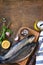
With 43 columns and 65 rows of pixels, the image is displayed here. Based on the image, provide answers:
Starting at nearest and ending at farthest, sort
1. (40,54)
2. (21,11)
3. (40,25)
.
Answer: (40,54) < (40,25) < (21,11)

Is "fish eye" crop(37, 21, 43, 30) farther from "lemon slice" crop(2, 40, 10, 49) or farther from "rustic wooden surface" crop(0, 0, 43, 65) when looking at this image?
"lemon slice" crop(2, 40, 10, 49)

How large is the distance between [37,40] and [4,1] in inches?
20.1

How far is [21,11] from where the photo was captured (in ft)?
7.76

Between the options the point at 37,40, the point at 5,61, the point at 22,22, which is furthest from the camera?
the point at 22,22

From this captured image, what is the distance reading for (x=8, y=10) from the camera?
238 centimetres

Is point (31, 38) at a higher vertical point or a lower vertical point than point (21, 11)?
lower

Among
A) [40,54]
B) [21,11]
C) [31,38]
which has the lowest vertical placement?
[40,54]

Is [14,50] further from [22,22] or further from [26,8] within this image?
[26,8]

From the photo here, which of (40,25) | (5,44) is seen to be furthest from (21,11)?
(5,44)

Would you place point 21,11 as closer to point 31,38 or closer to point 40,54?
point 31,38

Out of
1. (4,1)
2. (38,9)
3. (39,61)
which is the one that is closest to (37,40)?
(39,61)

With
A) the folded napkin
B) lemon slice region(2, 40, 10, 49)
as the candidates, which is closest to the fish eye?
the folded napkin

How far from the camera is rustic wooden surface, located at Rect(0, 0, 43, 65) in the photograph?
2.30 m

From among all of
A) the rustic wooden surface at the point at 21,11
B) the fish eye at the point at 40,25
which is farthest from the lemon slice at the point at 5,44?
the fish eye at the point at 40,25
